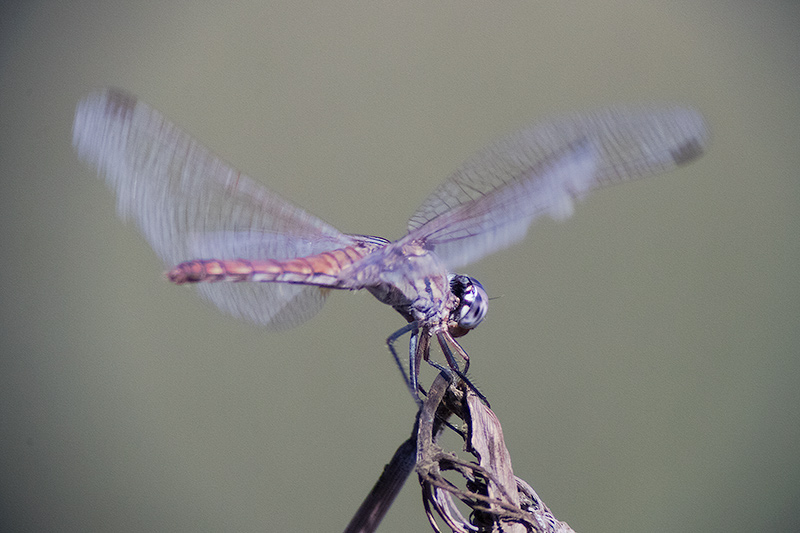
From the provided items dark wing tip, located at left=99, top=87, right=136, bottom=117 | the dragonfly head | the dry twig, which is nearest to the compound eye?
the dragonfly head

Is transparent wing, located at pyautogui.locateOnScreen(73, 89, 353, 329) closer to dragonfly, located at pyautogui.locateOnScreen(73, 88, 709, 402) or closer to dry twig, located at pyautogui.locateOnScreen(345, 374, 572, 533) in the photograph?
dragonfly, located at pyautogui.locateOnScreen(73, 88, 709, 402)

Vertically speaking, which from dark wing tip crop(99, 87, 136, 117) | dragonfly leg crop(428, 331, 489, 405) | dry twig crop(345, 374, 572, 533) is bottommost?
dry twig crop(345, 374, 572, 533)

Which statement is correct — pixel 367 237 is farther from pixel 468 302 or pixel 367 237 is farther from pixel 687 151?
pixel 687 151

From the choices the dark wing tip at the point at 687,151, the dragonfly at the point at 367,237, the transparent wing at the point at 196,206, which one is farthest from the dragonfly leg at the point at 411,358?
the dark wing tip at the point at 687,151

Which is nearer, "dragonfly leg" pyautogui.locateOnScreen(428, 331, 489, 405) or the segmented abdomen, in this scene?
the segmented abdomen

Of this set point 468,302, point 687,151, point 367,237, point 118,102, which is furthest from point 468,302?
point 118,102

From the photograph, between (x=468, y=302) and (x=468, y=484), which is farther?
(x=468, y=302)

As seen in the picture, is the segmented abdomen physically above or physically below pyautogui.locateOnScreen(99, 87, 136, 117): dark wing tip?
below

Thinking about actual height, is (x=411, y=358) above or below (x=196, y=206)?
below
